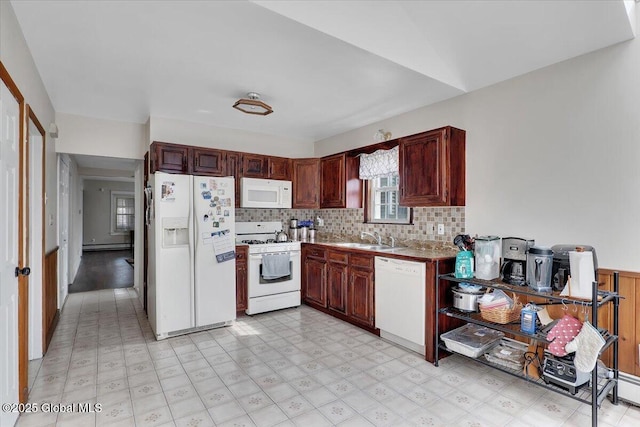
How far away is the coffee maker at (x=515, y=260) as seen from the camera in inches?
100

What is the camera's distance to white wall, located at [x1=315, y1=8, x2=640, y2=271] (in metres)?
2.28

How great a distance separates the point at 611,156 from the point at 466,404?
80.6 inches

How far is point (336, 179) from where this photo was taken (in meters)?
4.55

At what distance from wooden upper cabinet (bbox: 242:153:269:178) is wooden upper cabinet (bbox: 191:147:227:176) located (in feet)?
0.95

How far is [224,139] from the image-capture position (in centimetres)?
463

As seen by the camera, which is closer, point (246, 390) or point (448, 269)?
point (246, 390)

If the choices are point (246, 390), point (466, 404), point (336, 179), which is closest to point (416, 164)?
point (336, 179)

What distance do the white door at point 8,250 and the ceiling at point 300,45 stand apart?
0.75m

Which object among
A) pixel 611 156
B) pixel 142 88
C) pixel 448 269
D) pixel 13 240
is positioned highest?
pixel 142 88

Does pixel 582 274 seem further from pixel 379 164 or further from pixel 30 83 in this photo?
pixel 30 83

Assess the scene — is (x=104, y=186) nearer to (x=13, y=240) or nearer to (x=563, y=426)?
(x=13, y=240)

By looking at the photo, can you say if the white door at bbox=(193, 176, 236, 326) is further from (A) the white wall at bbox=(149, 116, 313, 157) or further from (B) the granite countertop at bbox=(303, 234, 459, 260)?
(B) the granite countertop at bbox=(303, 234, 459, 260)

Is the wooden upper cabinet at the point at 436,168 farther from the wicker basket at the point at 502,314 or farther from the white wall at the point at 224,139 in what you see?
the white wall at the point at 224,139

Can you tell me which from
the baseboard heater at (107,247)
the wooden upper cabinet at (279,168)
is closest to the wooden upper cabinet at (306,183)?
the wooden upper cabinet at (279,168)
